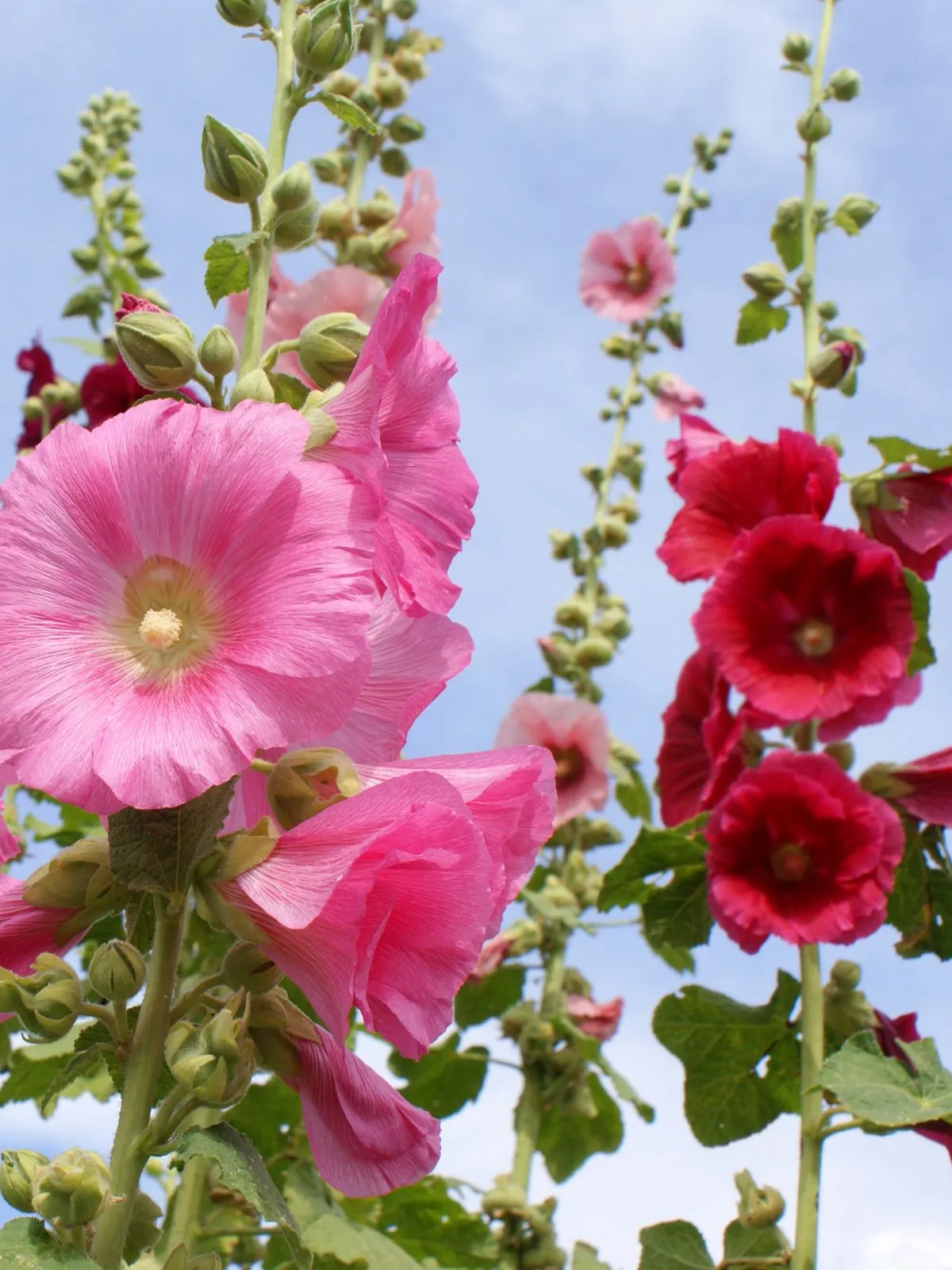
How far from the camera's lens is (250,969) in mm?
953

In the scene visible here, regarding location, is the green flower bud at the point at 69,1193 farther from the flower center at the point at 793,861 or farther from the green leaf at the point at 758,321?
the green leaf at the point at 758,321

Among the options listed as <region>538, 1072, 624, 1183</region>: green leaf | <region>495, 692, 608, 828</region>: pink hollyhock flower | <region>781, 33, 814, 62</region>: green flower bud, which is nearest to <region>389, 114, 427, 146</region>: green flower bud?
<region>781, 33, 814, 62</region>: green flower bud

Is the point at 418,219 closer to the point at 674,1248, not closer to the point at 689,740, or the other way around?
the point at 689,740

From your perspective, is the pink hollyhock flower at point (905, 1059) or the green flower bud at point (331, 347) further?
the pink hollyhock flower at point (905, 1059)

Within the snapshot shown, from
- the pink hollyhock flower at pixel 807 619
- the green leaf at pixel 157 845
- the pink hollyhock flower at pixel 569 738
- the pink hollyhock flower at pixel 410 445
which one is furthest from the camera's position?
the pink hollyhock flower at pixel 569 738

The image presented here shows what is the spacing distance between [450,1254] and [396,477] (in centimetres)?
173

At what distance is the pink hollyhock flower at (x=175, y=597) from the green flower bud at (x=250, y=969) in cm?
16

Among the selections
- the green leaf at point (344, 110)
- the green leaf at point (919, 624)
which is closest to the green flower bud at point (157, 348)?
the green leaf at point (344, 110)

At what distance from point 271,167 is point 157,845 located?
0.67 metres

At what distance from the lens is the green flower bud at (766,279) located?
255 centimetres

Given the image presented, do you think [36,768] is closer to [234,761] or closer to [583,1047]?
[234,761]

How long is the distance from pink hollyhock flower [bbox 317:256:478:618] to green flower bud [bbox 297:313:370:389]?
0.08 metres

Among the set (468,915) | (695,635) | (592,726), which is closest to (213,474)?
(468,915)

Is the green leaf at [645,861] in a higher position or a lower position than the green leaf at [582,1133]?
higher
